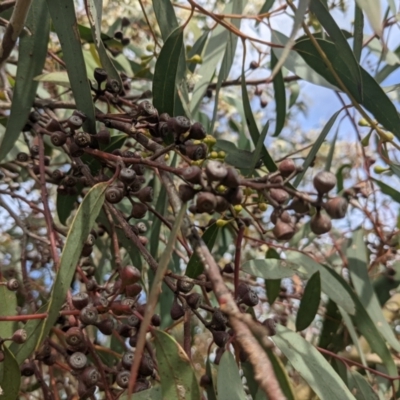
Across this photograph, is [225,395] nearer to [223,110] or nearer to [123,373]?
[123,373]

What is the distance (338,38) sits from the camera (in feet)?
3.19

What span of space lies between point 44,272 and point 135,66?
2.36 feet

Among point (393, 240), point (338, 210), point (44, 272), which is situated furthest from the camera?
point (44, 272)

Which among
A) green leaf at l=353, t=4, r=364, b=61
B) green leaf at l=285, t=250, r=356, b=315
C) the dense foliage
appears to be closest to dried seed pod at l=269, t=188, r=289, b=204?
the dense foliage

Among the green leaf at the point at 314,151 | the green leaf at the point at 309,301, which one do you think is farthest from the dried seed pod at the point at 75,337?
the green leaf at the point at 309,301

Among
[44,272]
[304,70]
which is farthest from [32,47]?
[44,272]

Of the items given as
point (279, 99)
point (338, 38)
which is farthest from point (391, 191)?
point (338, 38)

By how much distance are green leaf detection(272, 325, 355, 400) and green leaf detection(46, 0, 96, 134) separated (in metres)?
0.52

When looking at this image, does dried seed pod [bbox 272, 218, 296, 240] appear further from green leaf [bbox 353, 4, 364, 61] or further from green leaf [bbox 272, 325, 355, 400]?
green leaf [bbox 353, 4, 364, 61]

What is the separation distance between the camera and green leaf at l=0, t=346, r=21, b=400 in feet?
2.83

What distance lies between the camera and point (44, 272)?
190 centimetres

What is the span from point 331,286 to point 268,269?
0.33m

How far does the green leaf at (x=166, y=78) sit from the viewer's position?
1068 millimetres

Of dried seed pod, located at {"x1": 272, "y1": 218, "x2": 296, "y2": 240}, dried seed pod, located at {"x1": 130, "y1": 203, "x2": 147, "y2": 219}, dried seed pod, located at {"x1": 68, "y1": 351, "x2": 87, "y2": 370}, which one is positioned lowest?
dried seed pod, located at {"x1": 68, "y1": 351, "x2": 87, "y2": 370}
